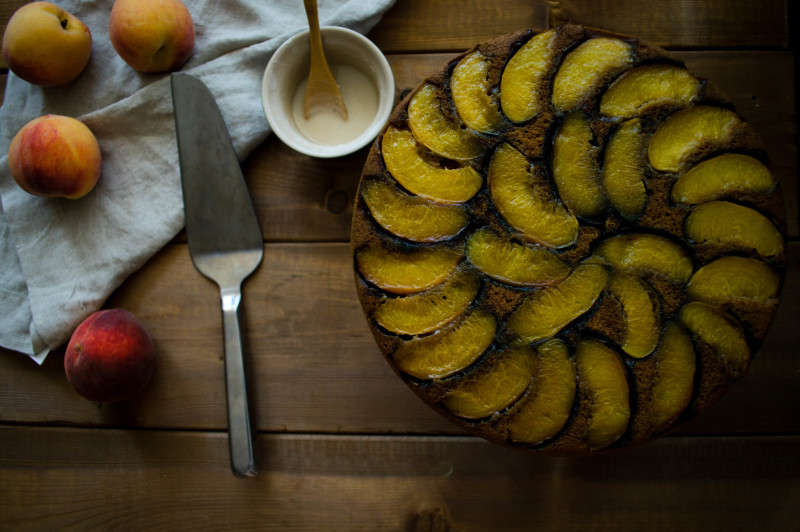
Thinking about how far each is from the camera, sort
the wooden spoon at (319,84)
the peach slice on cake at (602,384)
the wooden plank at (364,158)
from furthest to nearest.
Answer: the wooden plank at (364,158) < the wooden spoon at (319,84) < the peach slice on cake at (602,384)

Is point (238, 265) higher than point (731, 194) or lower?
lower

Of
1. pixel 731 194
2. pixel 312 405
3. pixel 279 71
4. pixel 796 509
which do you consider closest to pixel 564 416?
pixel 731 194

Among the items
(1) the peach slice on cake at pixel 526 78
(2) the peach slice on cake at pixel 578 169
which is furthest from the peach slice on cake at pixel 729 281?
(1) the peach slice on cake at pixel 526 78

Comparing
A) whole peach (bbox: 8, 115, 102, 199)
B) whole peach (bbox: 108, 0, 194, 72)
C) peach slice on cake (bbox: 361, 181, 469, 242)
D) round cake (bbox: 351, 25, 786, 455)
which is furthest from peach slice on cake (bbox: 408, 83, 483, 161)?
whole peach (bbox: 8, 115, 102, 199)

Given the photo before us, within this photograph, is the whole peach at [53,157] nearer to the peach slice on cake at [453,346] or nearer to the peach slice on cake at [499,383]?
the peach slice on cake at [453,346]

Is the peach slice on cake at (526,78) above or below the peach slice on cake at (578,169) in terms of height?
above

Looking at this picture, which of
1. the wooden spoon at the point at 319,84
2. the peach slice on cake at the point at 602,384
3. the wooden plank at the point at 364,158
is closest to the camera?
the peach slice on cake at the point at 602,384

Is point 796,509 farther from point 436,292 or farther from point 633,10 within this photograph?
point 633,10
